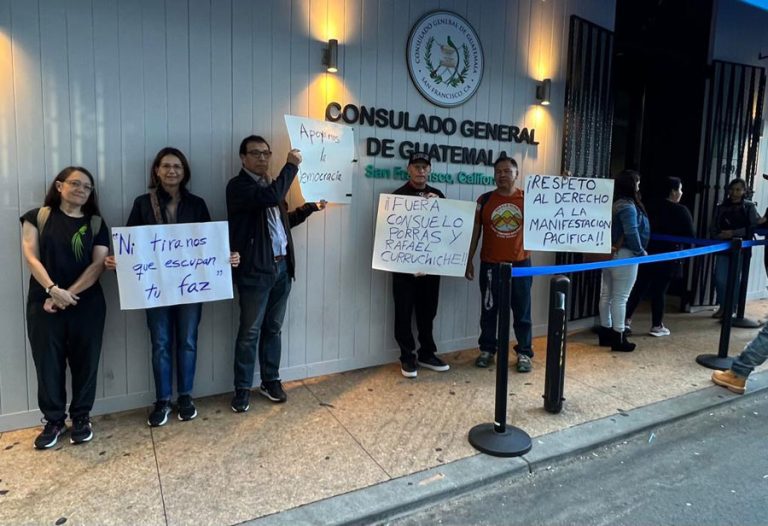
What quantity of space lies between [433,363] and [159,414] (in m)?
2.29

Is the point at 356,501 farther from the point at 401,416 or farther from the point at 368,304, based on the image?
the point at 368,304

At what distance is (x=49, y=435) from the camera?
323 centimetres

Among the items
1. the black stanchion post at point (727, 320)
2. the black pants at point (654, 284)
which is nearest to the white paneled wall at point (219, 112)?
the black pants at point (654, 284)

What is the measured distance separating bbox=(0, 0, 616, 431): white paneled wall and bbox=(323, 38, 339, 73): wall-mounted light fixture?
0.05 metres

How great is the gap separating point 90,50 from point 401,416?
3.24 m

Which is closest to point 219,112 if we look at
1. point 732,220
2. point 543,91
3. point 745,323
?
point 543,91

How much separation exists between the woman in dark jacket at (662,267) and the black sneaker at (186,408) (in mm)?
4578

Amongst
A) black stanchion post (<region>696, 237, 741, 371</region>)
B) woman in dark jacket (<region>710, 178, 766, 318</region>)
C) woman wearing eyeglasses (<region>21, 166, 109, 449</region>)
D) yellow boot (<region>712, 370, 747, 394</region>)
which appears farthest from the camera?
woman in dark jacket (<region>710, 178, 766, 318</region>)

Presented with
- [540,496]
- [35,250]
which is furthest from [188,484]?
[540,496]

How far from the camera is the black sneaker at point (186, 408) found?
143 inches

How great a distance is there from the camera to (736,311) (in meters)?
6.69

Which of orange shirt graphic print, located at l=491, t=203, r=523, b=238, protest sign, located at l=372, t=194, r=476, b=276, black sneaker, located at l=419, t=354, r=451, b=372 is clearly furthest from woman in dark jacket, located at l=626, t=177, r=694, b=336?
protest sign, located at l=372, t=194, r=476, b=276

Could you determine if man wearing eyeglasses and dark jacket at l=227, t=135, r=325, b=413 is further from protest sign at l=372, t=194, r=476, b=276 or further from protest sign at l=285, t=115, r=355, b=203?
protest sign at l=372, t=194, r=476, b=276

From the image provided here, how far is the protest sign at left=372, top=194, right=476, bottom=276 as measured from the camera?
4.30 m
